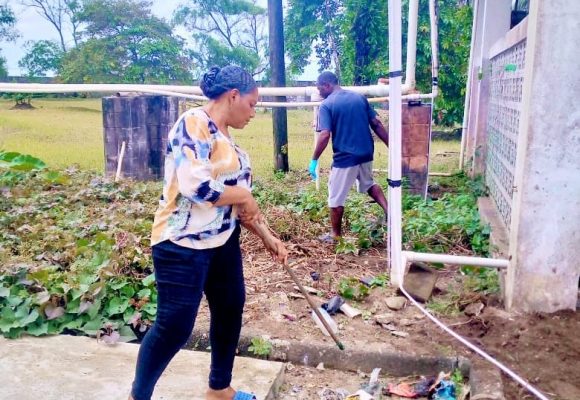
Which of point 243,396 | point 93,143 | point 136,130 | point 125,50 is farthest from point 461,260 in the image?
point 125,50

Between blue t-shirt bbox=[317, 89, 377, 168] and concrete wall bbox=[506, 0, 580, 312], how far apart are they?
82.0 inches

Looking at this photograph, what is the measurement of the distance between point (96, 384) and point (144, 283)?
1.07 m

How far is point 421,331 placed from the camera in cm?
356

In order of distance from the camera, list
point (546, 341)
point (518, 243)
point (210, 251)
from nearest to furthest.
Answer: point (210, 251)
point (546, 341)
point (518, 243)

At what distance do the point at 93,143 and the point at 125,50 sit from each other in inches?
544

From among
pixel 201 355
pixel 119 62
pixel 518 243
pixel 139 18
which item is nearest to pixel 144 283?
pixel 201 355

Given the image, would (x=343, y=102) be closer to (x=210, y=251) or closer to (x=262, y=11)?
(x=210, y=251)

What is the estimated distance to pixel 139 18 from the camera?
2594cm

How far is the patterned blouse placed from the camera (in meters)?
2.17

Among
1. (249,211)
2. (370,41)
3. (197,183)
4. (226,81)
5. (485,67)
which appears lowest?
(249,211)

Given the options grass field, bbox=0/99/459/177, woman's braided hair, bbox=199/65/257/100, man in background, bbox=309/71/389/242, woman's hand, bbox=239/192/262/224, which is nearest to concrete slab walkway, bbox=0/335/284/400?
woman's hand, bbox=239/192/262/224

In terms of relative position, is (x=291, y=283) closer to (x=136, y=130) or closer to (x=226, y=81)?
(x=226, y=81)

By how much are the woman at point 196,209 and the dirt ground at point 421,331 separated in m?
1.03

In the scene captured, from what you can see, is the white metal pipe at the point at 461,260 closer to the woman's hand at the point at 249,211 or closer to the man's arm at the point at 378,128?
the woman's hand at the point at 249,211
